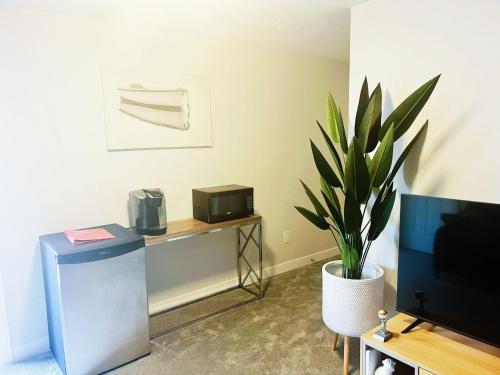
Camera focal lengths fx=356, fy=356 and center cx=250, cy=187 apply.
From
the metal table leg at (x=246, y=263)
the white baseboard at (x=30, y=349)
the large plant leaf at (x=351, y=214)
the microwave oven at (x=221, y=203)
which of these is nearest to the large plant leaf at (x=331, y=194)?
the large plant leaf at (x=351, y=214)

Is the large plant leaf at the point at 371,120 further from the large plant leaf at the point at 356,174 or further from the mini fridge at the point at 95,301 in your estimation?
the mini fridge at the point at 95,301

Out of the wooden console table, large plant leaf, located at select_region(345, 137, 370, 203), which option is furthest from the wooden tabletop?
large plant leaf, located at select_region(345, 137, 370, 203)

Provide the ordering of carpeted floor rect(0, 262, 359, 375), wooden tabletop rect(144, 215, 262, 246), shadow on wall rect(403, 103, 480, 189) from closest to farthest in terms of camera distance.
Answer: shadow on wall rect(403, 103, 480, 189)
carpeted floor rect(0, 262, 359, 375)
wooden tabletop rect(144, 215, 262, 246)

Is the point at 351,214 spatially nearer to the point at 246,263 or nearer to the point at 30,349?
the point at 246,263

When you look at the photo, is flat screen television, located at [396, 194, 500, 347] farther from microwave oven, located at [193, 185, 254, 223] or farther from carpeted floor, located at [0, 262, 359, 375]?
microwave oven, located at [193, 185, 254, 223]

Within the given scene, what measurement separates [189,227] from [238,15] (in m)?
1.60

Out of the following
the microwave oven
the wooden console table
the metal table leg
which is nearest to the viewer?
the wooden console table

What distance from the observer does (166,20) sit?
2613 mm

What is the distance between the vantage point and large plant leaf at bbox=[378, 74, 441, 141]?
6.24 feet

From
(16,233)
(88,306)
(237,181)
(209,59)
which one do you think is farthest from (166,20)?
(88,306)

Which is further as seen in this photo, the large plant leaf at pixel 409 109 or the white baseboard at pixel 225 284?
the white baseboard at pixel 225 284

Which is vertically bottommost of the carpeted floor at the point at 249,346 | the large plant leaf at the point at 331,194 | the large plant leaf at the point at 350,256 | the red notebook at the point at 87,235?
the carpeted floor at the point at 249,346

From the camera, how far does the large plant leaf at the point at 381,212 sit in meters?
1.99

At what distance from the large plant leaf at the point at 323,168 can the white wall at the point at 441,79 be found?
51cm
